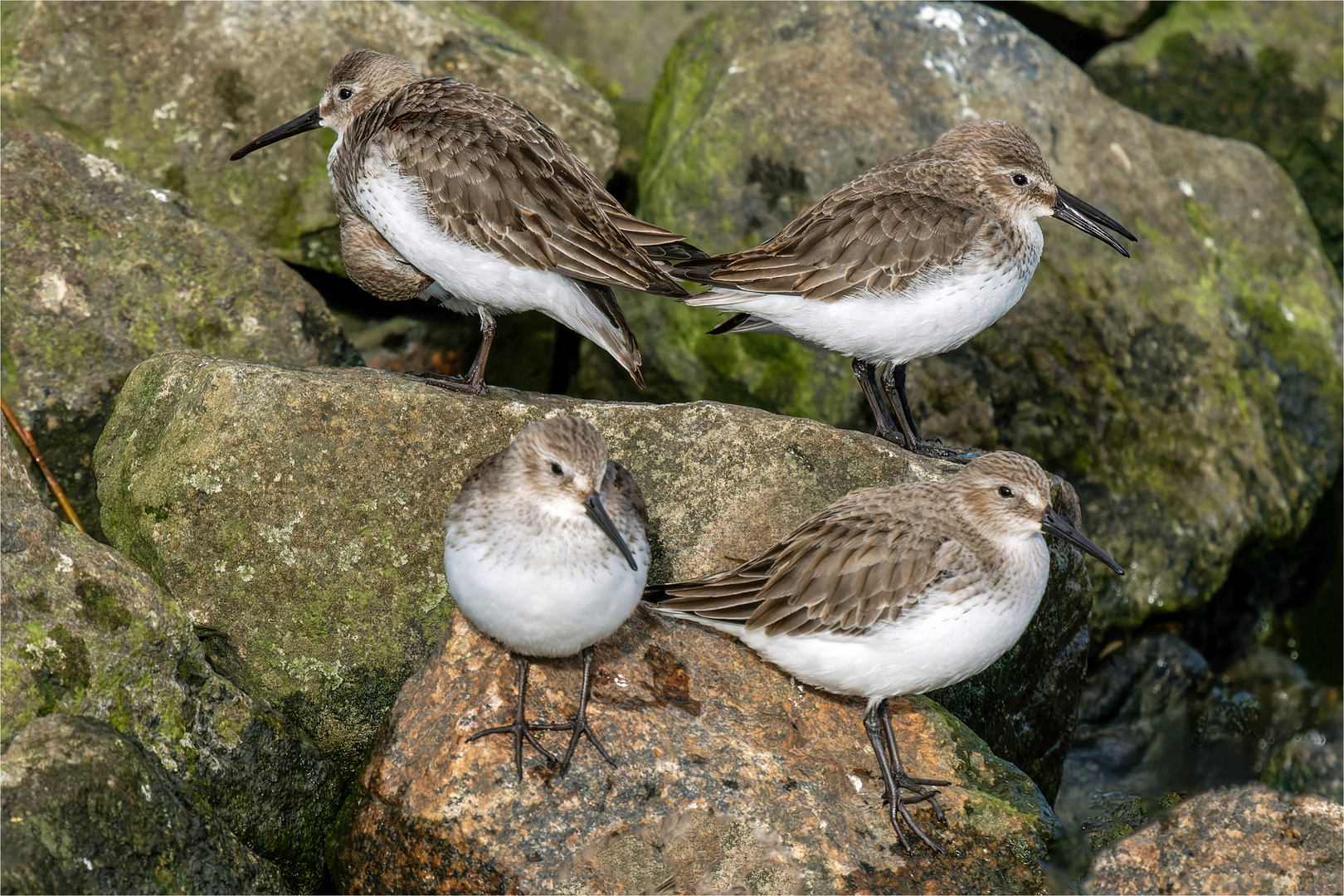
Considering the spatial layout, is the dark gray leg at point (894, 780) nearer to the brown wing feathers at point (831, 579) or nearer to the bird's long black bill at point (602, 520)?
the brown wing feathers at point (831, 579)

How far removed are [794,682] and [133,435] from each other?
146 inches

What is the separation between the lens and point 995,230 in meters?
7.31

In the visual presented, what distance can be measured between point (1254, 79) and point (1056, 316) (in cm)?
452

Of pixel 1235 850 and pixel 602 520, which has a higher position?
pixel 602 520

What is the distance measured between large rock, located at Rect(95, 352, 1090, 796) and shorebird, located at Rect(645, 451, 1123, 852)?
2.30ft

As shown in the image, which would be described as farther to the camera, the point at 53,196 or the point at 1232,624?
the point at 1232,624

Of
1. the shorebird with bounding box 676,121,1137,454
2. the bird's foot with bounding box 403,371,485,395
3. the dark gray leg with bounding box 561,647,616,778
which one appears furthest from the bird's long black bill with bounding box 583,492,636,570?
the shorebird with bounding box 676,121,1137,454

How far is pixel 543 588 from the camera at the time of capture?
5047mm

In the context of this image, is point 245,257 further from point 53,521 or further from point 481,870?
point 481,870

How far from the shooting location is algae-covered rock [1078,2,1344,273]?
39.5ft

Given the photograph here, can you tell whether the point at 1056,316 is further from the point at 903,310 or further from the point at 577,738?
the point at 577,738

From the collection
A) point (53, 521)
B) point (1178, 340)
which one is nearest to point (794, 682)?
point (53, 521)

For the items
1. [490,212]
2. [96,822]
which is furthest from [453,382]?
[96,822]

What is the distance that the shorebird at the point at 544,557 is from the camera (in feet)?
16.6
